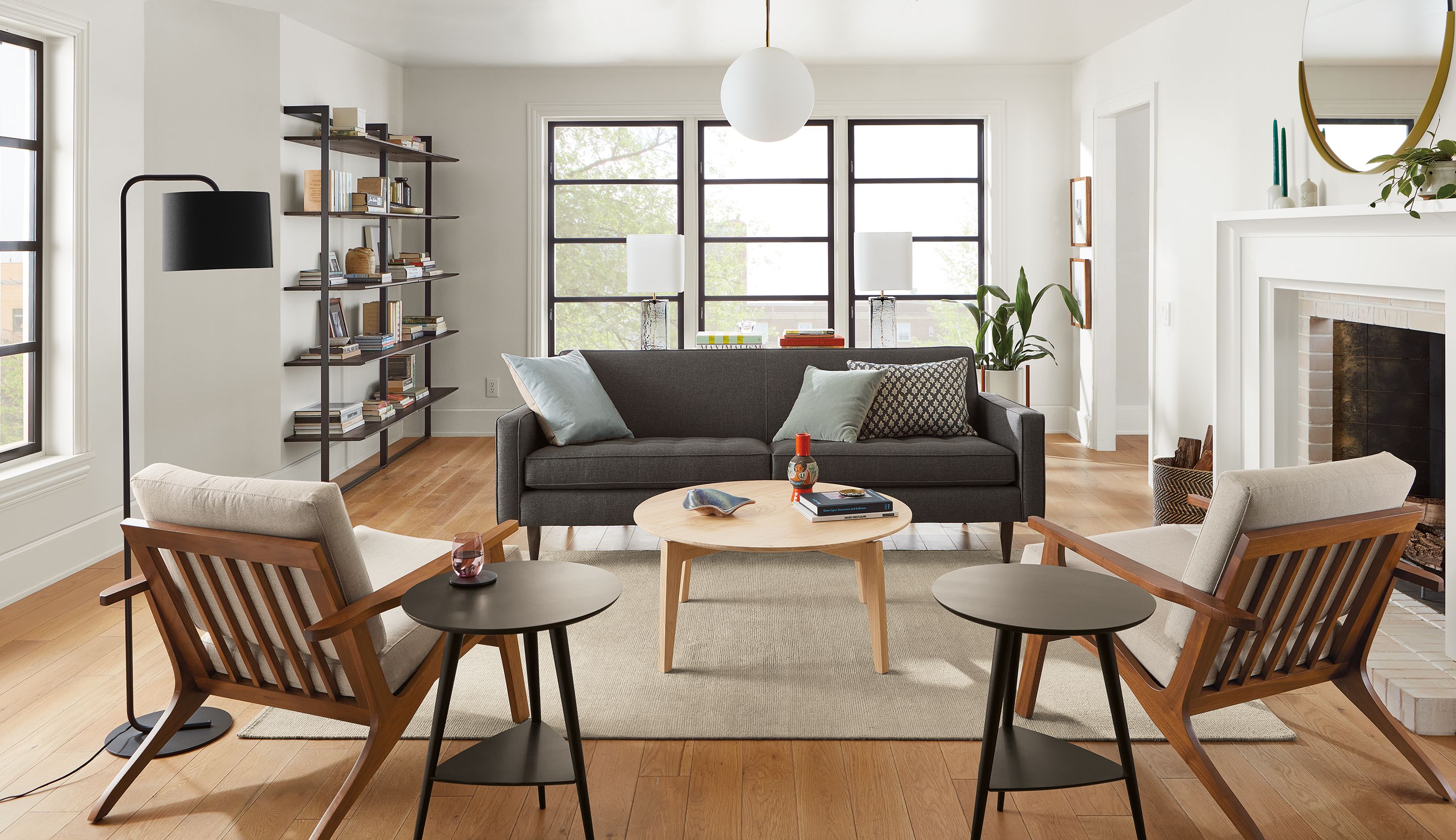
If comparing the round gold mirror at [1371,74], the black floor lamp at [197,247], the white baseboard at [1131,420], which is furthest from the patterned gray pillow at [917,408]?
the white baseboard at [1131,420]

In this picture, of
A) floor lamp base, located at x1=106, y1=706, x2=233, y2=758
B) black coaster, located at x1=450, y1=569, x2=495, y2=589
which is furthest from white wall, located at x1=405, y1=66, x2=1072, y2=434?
black coaster, located at x1=450, y1=569, x2=495, y2=589

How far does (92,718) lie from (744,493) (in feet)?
6.39

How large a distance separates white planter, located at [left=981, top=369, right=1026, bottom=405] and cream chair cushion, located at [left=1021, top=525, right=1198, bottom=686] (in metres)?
3.37

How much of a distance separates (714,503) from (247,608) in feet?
4.71

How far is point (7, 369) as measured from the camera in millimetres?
3852

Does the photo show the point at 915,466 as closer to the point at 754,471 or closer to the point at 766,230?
the point at 754,471

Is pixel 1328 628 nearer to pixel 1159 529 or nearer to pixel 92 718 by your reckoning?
pixel 1159 529

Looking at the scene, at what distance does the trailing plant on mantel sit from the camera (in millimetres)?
6555

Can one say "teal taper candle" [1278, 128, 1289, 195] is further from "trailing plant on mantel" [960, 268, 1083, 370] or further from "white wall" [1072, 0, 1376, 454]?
"trailing plant on mantel" [960, 268, 1083, 370]

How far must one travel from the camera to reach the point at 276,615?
6.86 feet

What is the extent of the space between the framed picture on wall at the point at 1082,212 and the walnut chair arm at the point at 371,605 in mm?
5231

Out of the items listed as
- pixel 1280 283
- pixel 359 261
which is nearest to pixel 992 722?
pixel 1280 283

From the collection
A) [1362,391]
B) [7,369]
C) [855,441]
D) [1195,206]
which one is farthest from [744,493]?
[1195,206]

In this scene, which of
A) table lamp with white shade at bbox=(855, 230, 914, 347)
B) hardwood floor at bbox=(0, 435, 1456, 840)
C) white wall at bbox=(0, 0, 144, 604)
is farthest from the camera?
table lamp with white shade at bbox=(855, 230, 914, 347)
